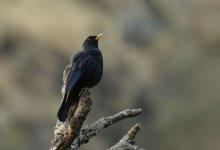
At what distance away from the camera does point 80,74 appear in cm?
1052

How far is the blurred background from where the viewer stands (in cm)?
5741

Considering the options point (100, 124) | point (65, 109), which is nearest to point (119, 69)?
point (65, 109)

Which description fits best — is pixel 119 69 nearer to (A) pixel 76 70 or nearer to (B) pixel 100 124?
(A) pixel 76 70

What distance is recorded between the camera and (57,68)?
61969 mm

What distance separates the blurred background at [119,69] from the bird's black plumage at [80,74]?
4073cm

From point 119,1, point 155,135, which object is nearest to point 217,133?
point 155,135

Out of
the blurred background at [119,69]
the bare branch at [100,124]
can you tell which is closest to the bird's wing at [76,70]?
the bare branch at [100,124]

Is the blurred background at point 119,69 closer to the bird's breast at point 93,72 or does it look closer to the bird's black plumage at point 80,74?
the bird's black plumage at point 80,74

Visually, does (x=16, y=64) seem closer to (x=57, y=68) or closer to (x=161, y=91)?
(x=57, y=68)

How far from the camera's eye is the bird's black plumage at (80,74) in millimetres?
9219

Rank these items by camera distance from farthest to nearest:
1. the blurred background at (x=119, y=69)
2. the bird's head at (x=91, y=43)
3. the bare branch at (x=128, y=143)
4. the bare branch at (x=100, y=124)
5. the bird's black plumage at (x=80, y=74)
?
the blurred background at (x=119, y=69), the bird's head at (x=91, y=43), the bird's black plumage at (x=80, y=74), the bare branch at (x=100, y=124), the bare branch at (x=128, y=143)

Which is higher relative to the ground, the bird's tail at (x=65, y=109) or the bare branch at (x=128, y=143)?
the bird's tail at (x=65, y=109)

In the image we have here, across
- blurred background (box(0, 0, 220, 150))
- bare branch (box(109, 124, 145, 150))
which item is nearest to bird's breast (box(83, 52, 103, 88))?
bare branch (box(109, 124, 145, 150))

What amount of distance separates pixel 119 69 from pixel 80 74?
54.7 m
